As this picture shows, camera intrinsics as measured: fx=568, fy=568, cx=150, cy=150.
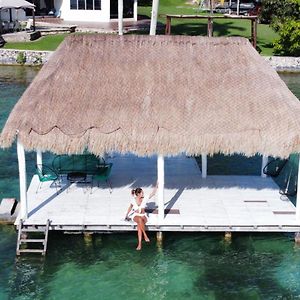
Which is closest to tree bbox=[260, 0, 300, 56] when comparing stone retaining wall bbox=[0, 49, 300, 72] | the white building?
stone retaining wall bbox=[0, 49, 300, 72]

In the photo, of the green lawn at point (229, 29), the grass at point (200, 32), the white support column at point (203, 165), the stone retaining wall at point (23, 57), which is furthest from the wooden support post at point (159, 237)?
the green lawn at point (229, 29)

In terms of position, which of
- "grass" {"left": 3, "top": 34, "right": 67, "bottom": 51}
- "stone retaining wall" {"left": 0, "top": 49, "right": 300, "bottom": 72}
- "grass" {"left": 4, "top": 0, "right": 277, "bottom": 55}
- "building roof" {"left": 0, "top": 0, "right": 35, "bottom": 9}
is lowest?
"stone retaining wall" {"left": 0, "top": 49, "right": 300, "bottom": 72}

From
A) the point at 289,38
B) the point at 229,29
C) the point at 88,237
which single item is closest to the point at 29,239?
the point at 88,237

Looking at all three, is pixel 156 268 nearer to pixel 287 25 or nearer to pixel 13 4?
pixel 287 25

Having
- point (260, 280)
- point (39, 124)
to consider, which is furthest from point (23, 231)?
point (260, 280)

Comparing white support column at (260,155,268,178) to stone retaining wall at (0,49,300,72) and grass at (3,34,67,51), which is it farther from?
grass at (3,34,67,51)

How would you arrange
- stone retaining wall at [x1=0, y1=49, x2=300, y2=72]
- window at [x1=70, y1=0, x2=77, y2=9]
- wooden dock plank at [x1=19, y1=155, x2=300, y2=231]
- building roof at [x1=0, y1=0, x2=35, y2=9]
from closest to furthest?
1. wooden dock plank at [x1=19, y1=155, x2=300, y2=231]
2. stone retaining wall at [x1=0, y1=49, x2=300, y2=72]
3. building roof at [x1=0, y1=0, x2=35, y2=9]
4. window at [x1=70, y1=0, x2=77, y2=9]

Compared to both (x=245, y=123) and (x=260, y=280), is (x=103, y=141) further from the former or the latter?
(x=260, y=280)

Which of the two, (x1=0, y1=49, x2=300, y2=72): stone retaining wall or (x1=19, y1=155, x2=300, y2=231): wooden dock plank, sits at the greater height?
(x1=19, y1=155, x2=300, y2=231): wooden dock plank
